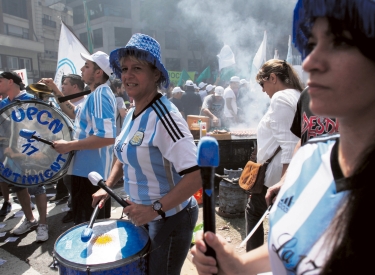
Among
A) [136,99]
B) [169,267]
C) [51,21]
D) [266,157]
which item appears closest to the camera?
[169,267]

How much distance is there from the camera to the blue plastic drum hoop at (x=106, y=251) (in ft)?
5.47

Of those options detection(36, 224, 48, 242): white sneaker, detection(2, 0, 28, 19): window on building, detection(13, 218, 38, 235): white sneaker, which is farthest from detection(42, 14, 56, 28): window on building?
detection(36, 224, 48, 242): white sneaker

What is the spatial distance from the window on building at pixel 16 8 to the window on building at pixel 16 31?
6.40ft

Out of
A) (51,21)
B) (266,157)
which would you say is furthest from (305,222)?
(51,21)

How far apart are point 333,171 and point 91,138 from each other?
2423 millimetres

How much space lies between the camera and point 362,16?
75 centimetres

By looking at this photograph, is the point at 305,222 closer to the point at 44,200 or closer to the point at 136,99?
Result: the point at 136,99

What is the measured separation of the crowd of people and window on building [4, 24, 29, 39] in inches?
1587

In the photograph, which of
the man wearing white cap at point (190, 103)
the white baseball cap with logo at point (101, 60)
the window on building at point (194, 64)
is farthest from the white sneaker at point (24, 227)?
the window on building at point (194, 64)

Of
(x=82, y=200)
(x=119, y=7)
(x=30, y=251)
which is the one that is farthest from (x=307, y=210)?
(x=119, y=7)

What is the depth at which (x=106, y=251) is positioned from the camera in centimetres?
178

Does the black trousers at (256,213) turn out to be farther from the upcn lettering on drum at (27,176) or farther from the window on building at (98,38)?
the window on building at (98,38)

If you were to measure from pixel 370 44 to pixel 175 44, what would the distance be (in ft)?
140

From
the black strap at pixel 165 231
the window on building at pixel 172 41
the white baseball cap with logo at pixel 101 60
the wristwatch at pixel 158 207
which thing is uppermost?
the window on building at pixel 172 41
